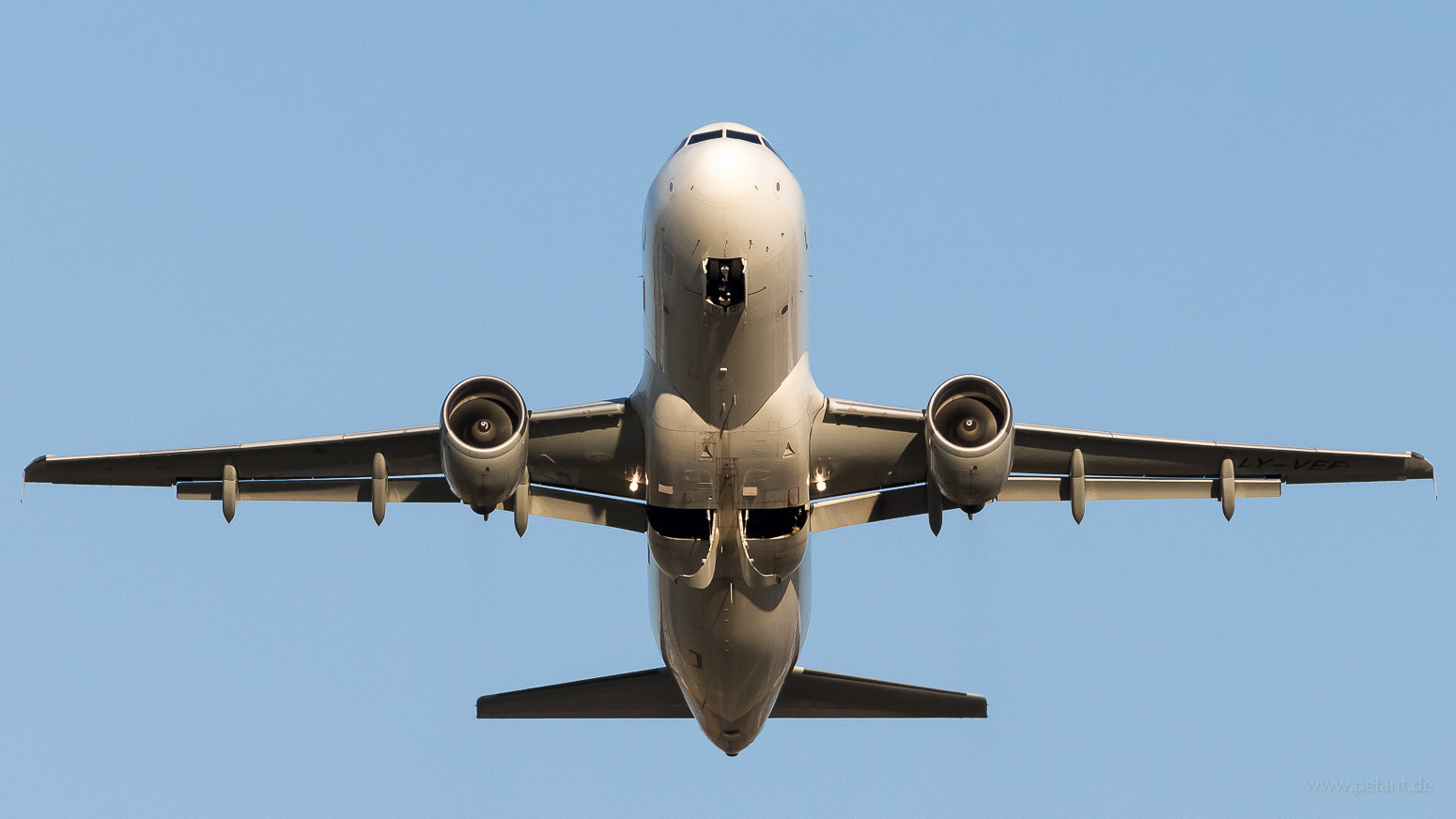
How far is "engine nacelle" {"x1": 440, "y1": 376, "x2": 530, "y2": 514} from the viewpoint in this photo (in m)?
19.8

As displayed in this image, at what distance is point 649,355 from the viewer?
20734 millimetres

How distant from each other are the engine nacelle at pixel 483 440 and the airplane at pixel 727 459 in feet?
0.08

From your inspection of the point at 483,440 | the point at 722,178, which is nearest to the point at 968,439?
the point at 722,178

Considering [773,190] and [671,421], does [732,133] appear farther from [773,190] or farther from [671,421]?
[671,421]

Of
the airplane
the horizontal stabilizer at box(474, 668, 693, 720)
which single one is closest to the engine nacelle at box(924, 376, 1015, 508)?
the airplane

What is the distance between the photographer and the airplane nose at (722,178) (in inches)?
739

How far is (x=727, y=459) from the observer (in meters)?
20.4

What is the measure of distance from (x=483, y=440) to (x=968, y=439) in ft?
18.1

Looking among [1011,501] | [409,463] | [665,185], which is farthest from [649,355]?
[1011,501]

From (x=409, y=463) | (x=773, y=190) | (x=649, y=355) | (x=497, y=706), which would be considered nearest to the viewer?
(x=773, y=190)

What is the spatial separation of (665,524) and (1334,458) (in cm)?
859

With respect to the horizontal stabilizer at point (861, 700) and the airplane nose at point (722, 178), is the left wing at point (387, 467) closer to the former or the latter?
the airplane nose at point (722, 178)

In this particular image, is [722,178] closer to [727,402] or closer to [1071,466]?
[727,402]

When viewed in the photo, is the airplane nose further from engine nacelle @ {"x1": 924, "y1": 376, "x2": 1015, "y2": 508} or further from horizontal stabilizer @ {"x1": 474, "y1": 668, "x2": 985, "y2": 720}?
horizontal stabilizer @ {"x1": 474, "y1": 668, "x2": 985, "y2": 720}
